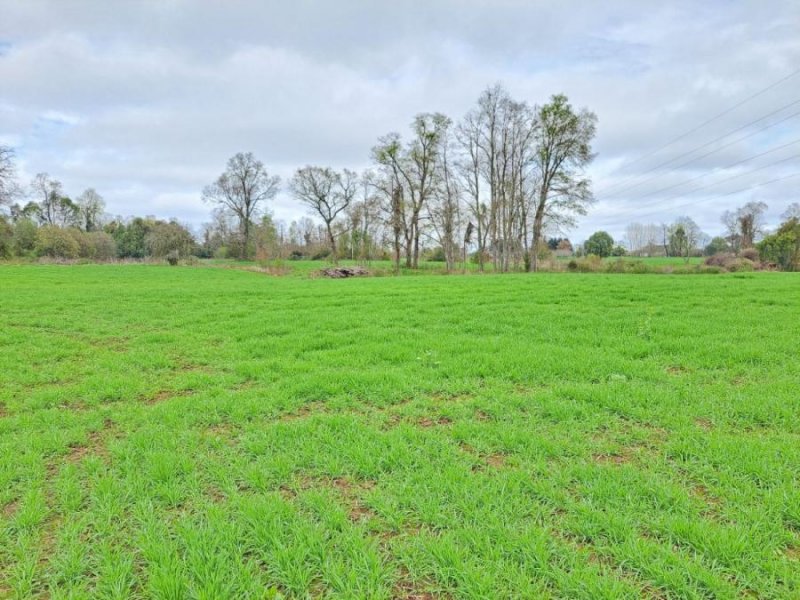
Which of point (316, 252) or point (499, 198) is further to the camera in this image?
point (316, 252)

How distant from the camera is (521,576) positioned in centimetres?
180

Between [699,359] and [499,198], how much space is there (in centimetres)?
2793

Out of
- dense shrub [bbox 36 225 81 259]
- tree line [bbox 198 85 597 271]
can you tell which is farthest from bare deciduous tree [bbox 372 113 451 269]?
dense shrub [bbox 36 225 81 259]

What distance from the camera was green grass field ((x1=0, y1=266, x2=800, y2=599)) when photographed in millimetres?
1865

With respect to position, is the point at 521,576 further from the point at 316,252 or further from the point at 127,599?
the point at 316,252

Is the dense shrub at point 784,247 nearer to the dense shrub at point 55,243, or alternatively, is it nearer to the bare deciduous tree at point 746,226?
the bare deciduous tree at point 746,226

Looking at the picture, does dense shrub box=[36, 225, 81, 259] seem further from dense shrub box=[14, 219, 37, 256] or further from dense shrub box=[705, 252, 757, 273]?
dense shrub box=[705, 252, 757, 273]

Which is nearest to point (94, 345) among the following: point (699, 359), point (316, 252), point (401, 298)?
point (401, 298)

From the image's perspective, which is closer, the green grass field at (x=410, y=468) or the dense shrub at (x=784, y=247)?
the green grass field at (x=410, y=468)

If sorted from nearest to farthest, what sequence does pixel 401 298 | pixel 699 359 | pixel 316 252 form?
pixel 699 359, pixel 401 298, pixel 316 252

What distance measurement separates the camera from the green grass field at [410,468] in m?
1.87

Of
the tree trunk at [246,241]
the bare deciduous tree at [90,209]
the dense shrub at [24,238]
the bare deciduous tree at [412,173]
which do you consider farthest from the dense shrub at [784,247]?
the bare deciduous tree at [90,209]

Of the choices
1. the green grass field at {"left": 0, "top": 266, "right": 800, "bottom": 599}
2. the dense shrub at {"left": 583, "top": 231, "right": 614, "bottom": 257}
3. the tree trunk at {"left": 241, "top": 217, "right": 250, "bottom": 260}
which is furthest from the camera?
the dense shrub at {"left": 583, "top": 231, "right": 614, "bottom": 257}

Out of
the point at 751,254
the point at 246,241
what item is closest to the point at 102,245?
the point at 246,241
